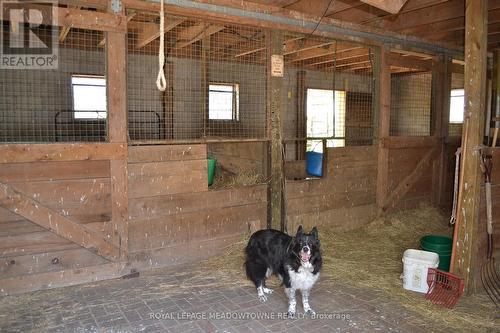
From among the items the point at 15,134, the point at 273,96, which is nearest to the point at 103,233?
the point at 273,96

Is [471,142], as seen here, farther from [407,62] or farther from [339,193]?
[407,62]

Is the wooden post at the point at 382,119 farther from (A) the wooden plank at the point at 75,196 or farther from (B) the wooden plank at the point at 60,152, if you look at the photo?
(A) the wooden plank at the point at 75,196

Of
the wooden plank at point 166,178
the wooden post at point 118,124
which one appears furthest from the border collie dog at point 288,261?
the wooden post at point 118,124

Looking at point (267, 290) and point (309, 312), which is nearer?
point (309, 312)

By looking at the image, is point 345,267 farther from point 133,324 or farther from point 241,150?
point 241,150

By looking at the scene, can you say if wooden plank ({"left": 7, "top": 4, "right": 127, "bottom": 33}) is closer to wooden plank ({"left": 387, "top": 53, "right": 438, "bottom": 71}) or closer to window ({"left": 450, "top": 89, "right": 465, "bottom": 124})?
wooden plank ({"left": 387, "top": 53, "right": 438, "bottom": 71})

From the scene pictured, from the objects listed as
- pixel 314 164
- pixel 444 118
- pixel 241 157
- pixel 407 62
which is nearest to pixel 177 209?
pixel 314 164

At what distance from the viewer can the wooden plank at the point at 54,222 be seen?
10.2ft

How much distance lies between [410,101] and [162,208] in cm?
748

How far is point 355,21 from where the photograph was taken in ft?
15.7

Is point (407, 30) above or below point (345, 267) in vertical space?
above

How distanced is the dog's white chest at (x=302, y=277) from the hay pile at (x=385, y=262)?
0.75 metres

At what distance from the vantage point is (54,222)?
328cm

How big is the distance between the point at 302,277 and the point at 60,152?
219 cm
